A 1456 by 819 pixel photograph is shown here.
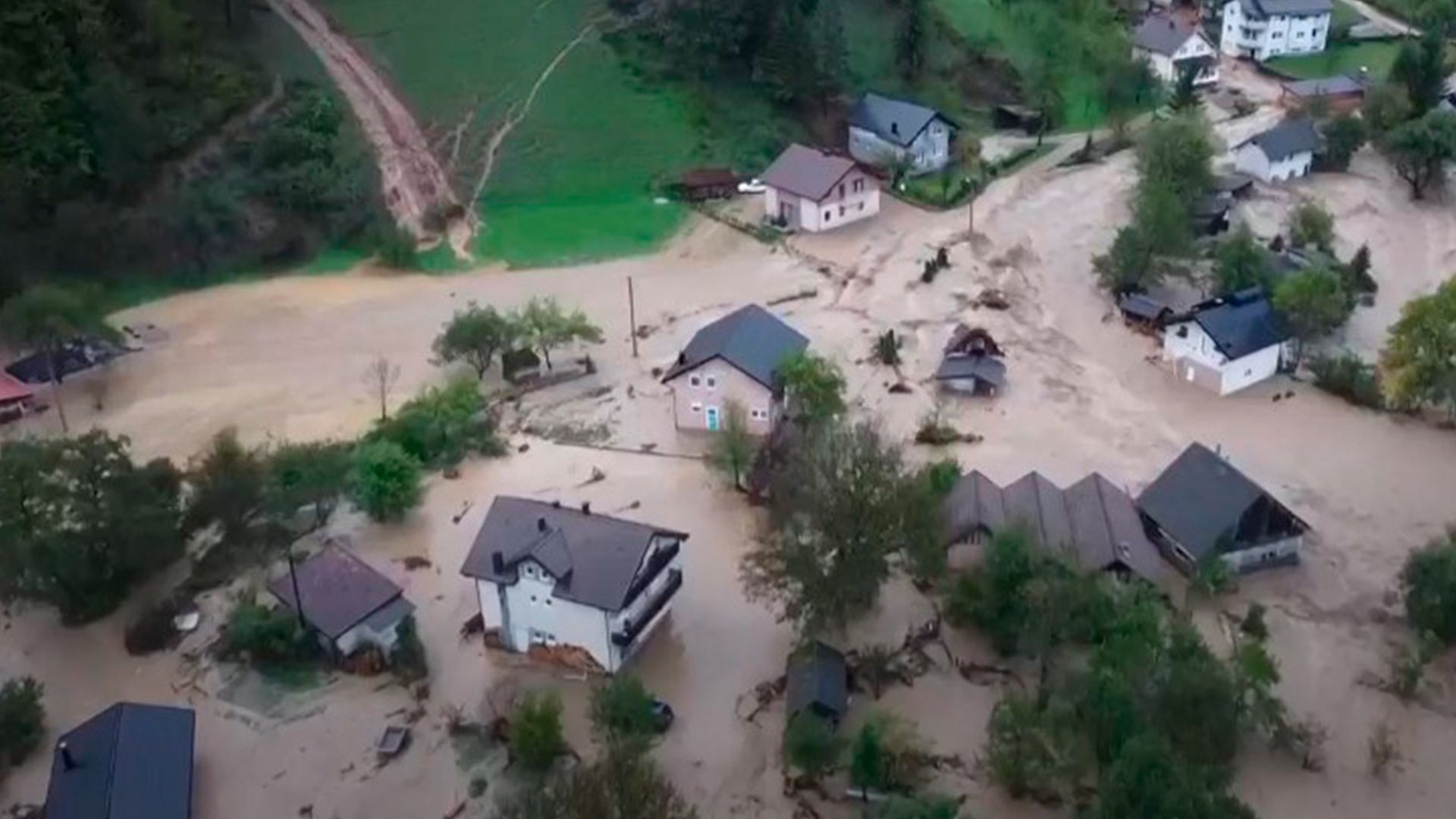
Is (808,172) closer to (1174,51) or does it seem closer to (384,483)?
(384,483)

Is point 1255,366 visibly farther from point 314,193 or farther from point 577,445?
point 314,193

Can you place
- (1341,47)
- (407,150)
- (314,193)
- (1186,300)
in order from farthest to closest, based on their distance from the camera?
(1341,47) → (407,150) → (314,193) → (1186,300)

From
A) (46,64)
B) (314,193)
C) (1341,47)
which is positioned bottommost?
(1341,47)

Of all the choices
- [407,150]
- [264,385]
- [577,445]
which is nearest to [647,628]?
[577,445]

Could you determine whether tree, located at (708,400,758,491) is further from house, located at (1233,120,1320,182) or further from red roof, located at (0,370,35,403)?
house, located at (1233,120,1320,182)

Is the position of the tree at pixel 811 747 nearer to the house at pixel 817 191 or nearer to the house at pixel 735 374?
the house at pixel 735 374

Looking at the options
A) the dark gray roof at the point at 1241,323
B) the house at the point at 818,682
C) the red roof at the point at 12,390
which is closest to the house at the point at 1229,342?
the dark gray roof at the point at 1241,323

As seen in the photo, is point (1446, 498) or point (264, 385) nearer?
point (1446, 498)

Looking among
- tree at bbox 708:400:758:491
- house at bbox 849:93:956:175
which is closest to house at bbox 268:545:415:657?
tree at bbox 708:400:758:491
